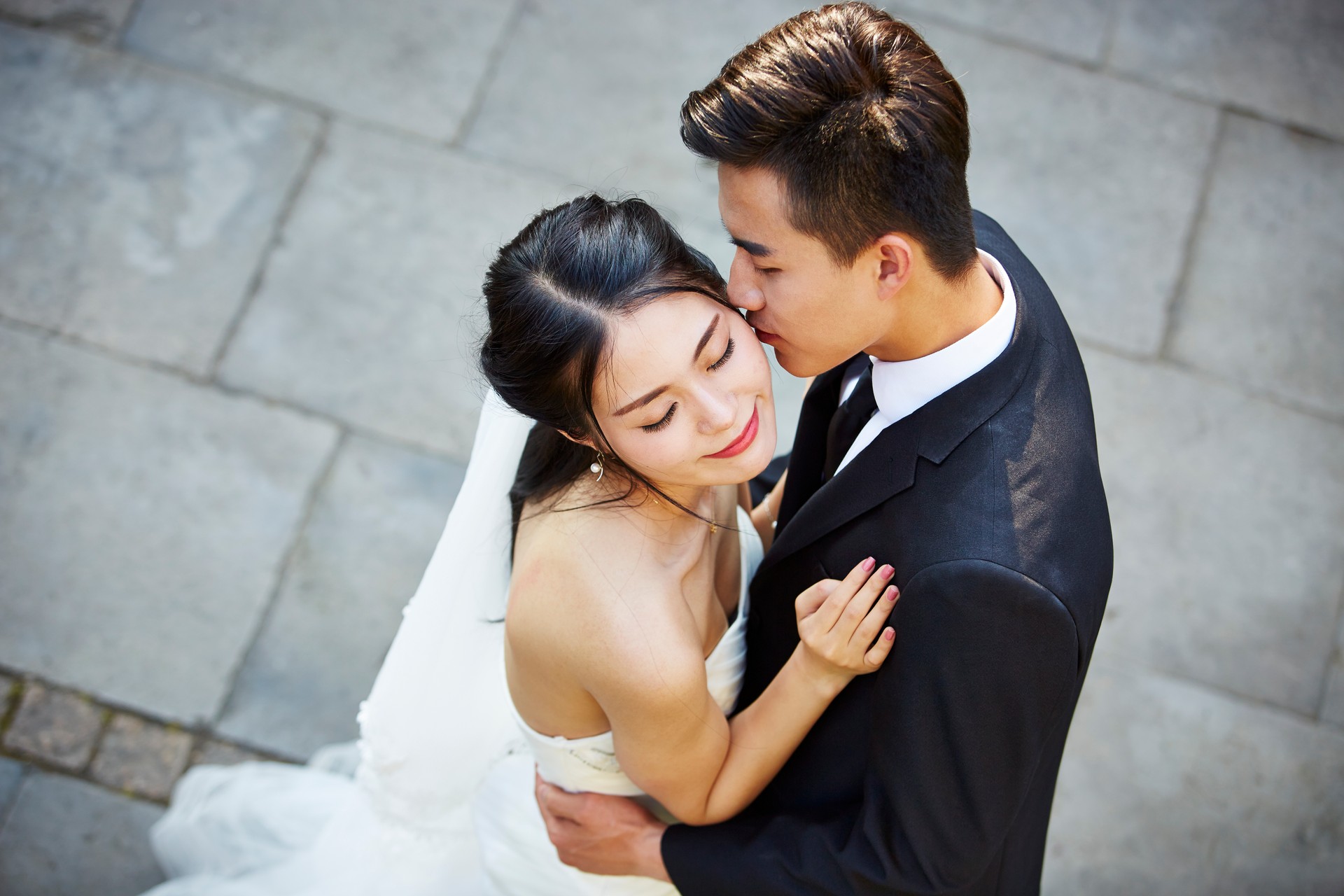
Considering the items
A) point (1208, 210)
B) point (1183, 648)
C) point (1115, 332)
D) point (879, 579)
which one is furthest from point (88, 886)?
point (1208, 210)

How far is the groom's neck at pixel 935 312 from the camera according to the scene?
183 cm

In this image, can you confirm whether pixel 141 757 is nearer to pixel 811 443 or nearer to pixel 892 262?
pixel 811 443

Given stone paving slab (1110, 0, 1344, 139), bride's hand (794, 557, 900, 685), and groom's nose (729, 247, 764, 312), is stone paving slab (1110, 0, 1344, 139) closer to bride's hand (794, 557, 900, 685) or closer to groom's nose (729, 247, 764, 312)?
groom's nose (729, 247, 764, 312)

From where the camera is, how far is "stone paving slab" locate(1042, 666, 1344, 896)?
323 centimetres

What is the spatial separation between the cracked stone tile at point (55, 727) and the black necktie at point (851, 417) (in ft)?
8.75

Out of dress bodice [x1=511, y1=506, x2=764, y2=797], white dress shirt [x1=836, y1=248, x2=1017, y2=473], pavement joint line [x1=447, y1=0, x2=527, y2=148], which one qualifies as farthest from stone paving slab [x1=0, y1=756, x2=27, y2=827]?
white dress shirt [x1=836, y1=248, x2=1017, y2=473]

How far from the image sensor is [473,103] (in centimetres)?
421

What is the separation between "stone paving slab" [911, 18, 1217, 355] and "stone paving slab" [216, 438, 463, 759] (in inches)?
97.1

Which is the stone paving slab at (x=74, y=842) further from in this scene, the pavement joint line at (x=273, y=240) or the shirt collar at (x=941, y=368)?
the shirt collar at (x=941, y=368)

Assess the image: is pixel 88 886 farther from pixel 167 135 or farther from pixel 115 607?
pixel 167 135

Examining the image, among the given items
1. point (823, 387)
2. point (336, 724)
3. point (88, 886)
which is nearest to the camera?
point (823, 387)

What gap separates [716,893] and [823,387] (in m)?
1.09

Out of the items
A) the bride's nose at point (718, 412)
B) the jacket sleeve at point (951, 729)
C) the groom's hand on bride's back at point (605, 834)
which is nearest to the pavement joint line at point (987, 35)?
the bride's nose at point (718, 412)

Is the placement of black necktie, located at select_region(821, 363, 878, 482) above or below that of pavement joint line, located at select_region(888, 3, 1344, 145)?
below
